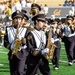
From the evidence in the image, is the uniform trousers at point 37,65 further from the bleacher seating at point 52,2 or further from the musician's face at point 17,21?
the bleacher seating at point 52,2

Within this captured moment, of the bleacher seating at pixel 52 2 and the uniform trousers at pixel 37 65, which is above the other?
the uniform trousers at pixel 37 65

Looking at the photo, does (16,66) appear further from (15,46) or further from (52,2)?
(52,2)

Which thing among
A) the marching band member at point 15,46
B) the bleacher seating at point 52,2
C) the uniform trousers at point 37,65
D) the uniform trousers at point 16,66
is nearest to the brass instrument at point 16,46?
the marching band member at point 15,46

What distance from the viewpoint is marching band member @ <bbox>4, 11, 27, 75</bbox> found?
7793 mm

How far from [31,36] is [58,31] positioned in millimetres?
3772

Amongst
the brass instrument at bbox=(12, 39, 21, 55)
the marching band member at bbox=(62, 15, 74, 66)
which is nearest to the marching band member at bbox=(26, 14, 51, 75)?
the brass instrument at bbox=(12, 39, 21, 55)

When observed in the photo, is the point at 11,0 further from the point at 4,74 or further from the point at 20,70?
the point at 20,70

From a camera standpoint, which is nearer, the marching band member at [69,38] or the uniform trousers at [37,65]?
the uniform trousers at [37,65]

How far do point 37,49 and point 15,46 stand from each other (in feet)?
1.95

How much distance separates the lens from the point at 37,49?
734 centimetres

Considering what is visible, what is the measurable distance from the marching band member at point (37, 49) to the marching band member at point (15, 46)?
40 cm

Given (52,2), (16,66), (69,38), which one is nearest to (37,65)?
(16,66)

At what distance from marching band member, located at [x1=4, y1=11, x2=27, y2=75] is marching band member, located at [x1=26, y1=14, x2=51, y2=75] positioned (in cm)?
40

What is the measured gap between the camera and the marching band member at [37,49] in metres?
7.33
